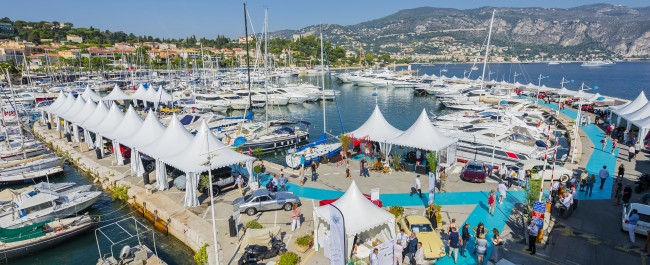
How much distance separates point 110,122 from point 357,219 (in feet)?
78.2

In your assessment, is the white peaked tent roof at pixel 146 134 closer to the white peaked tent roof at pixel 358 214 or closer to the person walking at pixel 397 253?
Answer: the white peaked tent roof at pixel 358 214

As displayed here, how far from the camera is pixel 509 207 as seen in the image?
683 inches

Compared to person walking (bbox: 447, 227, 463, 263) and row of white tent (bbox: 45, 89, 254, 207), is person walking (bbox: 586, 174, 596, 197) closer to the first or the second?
person walking (bbox: 447, 227, 463, 263)

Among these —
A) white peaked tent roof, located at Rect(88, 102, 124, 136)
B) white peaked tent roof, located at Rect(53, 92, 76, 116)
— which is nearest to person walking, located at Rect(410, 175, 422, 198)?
white peaked tent roof, located at Rect(88, 102, 124, 136)

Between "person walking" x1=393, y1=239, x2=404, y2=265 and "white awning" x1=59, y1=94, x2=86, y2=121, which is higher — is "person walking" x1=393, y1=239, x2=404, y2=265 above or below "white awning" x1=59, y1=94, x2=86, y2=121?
below

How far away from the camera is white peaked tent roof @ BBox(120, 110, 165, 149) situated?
23062mm

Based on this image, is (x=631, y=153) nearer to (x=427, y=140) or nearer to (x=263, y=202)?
(x=427, y=140)

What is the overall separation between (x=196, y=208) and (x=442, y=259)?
12.0 meters

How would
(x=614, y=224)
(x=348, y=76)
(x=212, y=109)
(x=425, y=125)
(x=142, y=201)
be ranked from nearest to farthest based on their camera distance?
(x=614, y=224) < (x=142, y=201) < (x=425, y=125) < (x=212, y=109) < (x=348, y=76)

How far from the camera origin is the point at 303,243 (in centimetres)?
1329

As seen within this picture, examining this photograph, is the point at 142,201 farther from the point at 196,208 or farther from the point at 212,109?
the point at 212,109

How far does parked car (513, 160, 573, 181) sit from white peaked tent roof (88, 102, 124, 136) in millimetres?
28668

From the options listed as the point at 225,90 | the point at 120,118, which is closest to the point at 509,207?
the point at 120,118

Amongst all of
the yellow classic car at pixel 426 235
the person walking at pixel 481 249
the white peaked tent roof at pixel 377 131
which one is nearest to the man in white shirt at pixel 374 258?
the yellow classic car at pixel 426 235
